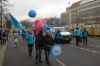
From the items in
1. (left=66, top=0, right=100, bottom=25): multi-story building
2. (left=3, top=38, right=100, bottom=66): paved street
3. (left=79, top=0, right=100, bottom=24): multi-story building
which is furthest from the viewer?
(left=66, top=0, right=100, bottom=25): multi-story building

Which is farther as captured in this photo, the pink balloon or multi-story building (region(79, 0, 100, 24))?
multi-story building (region(79, 0, 100, 24))

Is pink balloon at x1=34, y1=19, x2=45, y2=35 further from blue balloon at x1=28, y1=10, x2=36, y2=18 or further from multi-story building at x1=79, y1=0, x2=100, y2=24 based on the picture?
multi-story building at x1=79, y1=0, x2=100, y2=24

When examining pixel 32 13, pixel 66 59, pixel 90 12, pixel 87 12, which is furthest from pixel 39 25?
pixel 87 12

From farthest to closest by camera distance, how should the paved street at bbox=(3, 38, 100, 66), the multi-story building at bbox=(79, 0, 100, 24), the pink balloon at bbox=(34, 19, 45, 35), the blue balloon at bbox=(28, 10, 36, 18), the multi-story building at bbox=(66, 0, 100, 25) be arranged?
the multi-story building at bbox=(66, 0, 100, 25), the multi-story building at bbox=(79, 0, 100, 24), the paved street at bbox=(3, 38, 100, 66), the pink balloon at bbox=(34, 19, 45, 35), the blue balloon at bbox=(28, 10, 36, 18)

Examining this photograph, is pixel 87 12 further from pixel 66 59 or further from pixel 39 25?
pixel 39 25

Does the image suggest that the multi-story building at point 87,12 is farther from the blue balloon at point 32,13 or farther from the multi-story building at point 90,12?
the blue balloon at point 32,13

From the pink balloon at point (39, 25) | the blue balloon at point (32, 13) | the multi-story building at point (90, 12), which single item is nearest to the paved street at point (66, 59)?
the pink balloon at point (39, 25)

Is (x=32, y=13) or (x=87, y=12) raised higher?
(x=87, y=12)

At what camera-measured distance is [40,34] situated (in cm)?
1440

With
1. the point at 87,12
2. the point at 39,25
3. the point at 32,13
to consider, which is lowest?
the point at 39,25

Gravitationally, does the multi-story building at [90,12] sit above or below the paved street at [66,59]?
above

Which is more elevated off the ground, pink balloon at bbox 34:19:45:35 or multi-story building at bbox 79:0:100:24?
multi-story building at bbox 79:0:100:24

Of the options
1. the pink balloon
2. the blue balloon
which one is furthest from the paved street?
the blue balloon

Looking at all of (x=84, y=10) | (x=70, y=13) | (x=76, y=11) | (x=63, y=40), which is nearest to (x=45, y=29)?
(x=63, y=40)
